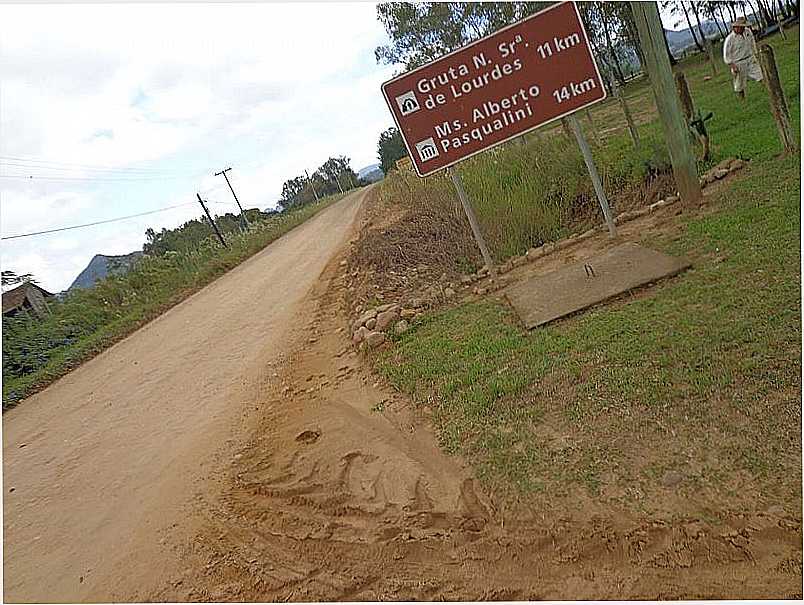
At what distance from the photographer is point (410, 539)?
2363 millimetres

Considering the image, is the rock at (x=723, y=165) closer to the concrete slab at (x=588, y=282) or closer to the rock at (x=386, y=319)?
the concrete slab at (x=588, y=282)

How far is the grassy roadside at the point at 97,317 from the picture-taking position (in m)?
8.98

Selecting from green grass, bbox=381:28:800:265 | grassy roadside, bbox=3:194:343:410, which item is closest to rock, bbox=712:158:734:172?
green grass, bbox=381:28:800:265

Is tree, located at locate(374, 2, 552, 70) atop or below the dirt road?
atop

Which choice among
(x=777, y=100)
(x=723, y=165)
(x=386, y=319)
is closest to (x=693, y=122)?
(x=723, y=165)

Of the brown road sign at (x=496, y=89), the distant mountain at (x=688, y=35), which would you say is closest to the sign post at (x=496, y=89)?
the brown road sign at (x=496, y=89)

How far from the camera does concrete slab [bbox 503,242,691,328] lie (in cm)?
405

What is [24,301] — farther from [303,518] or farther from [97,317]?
[303,518]

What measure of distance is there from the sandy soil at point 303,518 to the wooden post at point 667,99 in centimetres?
326

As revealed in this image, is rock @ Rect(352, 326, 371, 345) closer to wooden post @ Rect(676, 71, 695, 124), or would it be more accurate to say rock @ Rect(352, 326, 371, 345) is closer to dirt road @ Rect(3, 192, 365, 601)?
dirt road @ Rect(3, 192, 365, 601)

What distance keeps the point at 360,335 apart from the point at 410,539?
2656 millimetres

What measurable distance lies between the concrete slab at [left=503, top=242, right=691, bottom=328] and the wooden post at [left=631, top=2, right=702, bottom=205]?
104cm

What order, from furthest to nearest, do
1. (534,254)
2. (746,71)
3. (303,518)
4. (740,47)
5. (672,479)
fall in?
1. (746,71)
2. (740,47)
3. (534,254)
4. (303,518)
5. (672,479)

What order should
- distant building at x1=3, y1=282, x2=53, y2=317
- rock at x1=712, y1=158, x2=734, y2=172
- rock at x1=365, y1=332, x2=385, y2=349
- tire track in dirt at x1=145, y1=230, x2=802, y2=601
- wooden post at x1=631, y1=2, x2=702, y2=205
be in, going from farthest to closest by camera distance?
distant building at x1=3, y1=282, x2=53, y2=317 < rock at x1=712, y1=158, x2=734, y2=172 < wooden post at x1=631, y1=2, x2=702, y2=205 < rock at x1=365, y1=332, x2=385, y2=349 < tire track in dirt at x1=145, y1=230, x2=802, y2=601
